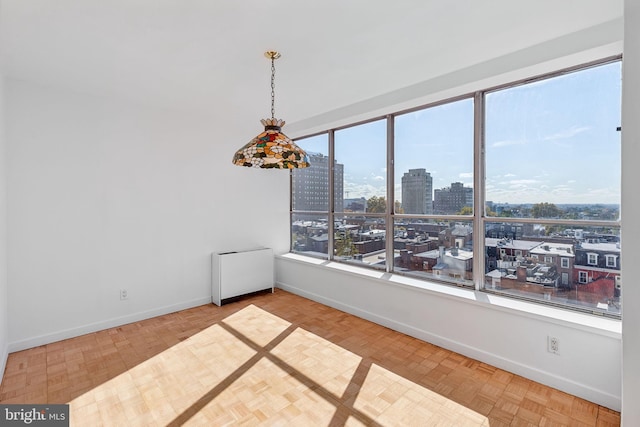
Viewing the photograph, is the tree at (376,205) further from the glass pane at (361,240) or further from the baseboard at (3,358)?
the baseboard at (3,358)

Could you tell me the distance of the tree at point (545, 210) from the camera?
2.52 m

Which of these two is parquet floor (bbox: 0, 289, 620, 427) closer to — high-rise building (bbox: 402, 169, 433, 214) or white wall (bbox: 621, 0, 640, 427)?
white wall (bbox: 621, 0, 640, 427)

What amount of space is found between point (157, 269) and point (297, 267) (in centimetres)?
190

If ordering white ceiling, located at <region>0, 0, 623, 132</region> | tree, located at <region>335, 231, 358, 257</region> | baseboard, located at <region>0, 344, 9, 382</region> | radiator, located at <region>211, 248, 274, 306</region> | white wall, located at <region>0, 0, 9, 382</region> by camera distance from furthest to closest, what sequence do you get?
1. tree, located at <region>335, 231, 358, 257</region>
2. radiator, located at <region>211, 248, 274, 306</region>
3. white wall, located at <region>0, 0, 9, 382</region>
4. baseboard, located at <region>0, 344, 9, 382</region>
5. white ceiling, located at <region>0, 0, 623, 132</region>

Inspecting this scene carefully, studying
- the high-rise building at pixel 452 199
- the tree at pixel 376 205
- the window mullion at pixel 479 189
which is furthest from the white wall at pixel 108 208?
the window mullion at pixel 479 189

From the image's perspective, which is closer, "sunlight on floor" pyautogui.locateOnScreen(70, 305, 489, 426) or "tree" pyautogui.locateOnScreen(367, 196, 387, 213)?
"sunlight on floor" pyautogui.locateOnScreen(70, 305, 489, 426)

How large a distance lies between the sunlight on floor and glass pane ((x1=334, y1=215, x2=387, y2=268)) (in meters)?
1.37

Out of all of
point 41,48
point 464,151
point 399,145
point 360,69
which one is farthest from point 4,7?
point 464,151

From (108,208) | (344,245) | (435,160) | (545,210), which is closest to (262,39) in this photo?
(435,160)

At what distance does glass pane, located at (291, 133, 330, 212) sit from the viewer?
4629mm

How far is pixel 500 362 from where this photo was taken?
8.48ft

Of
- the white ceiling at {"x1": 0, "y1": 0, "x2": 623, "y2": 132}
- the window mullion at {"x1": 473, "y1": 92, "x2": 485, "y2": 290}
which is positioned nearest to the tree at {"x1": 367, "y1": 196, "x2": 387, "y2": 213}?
the window mullion at {"x1": 473, "y1": 92, "x2": 485, "y2": 290}

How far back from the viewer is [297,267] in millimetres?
4590

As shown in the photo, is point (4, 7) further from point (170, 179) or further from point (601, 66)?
point (601, 66)
